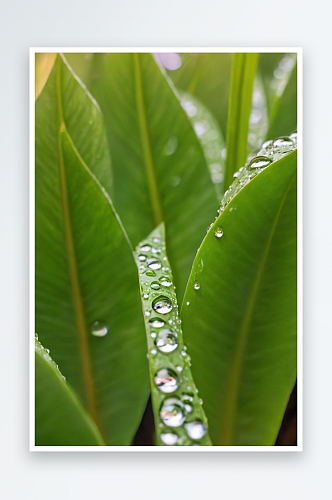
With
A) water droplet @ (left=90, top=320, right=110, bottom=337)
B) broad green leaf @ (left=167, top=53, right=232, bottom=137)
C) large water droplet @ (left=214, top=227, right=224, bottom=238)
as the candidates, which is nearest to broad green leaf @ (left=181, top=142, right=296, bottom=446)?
large water droplet @ (left=214, top=227, right=224, bottom=238)

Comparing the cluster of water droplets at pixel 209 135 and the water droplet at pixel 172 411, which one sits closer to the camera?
the water droplet at pixel 172 411

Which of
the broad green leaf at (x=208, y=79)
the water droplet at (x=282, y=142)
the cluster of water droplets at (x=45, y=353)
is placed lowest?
the cluster of water droplets at (x=45, y=353)

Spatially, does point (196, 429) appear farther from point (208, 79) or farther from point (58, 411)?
point (208, 79)

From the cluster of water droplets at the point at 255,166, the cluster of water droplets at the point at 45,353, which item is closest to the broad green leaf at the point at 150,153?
the cluster of water droplets at the point at 255,166

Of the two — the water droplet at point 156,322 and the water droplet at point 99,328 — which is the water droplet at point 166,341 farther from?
the water droplet at point 99,328

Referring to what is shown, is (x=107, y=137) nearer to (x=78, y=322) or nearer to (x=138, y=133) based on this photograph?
(x=138, y=133)
